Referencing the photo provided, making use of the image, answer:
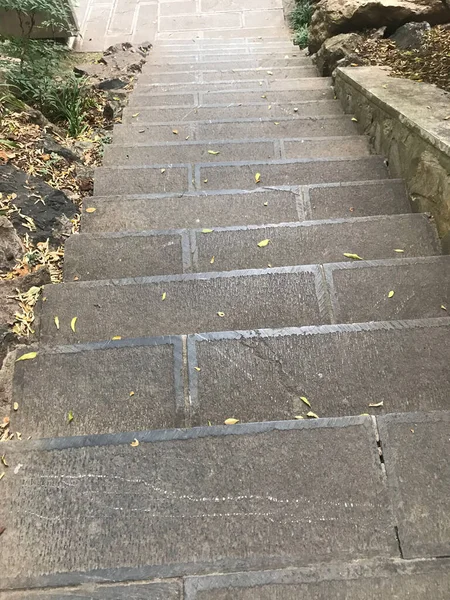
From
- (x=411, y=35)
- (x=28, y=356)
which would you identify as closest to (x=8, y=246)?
(x=28, y=356)

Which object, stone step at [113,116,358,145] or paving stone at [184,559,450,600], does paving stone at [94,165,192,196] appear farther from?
paving stone at [184,559,450,600]

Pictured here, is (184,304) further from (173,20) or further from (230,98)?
(173,20)

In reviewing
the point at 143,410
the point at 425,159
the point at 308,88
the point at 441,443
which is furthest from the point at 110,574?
the point at 308,88

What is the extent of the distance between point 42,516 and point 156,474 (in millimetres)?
279

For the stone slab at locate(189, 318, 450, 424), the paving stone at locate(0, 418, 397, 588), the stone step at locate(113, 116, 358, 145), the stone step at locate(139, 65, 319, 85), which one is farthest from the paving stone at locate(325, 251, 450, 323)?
the stone step at locate(139, 65, 319, 85)

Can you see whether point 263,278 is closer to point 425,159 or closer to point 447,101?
point 425,159

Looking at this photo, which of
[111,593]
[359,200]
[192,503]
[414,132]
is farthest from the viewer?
[359,200]

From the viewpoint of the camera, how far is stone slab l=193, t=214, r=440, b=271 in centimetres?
194

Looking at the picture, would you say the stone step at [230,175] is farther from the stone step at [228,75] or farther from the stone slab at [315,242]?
the stone step at [228,75]

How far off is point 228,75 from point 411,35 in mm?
1779

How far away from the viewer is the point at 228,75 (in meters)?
4.80

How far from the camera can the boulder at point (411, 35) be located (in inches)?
152

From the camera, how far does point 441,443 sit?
1.18m

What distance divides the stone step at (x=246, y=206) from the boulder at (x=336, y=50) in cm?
238
